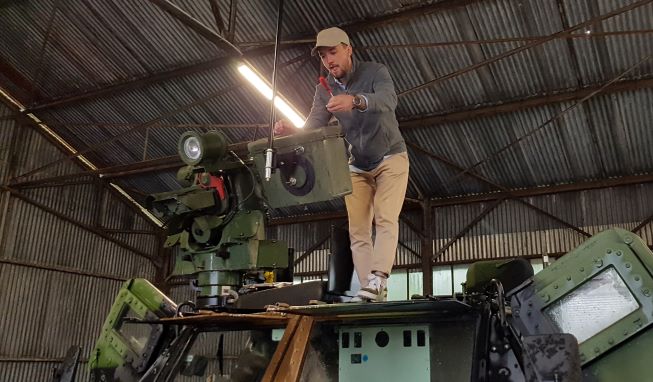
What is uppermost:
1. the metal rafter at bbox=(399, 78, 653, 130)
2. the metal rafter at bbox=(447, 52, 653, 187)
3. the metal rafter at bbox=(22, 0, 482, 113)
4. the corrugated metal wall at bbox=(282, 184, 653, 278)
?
the metal rafter at bbox=(22, 0, 482, 113)

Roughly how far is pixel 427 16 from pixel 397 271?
289 inches

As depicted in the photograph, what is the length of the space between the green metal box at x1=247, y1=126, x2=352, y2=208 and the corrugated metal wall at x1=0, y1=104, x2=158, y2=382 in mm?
13528

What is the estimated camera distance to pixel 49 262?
1617cm

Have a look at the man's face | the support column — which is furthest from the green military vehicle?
the support column

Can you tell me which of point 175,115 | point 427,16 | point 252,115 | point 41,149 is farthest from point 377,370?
point 41,149

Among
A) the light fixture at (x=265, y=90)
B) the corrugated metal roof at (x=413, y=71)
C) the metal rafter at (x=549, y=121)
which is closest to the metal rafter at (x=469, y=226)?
the corrugated metal roof at (x=413, y=71)

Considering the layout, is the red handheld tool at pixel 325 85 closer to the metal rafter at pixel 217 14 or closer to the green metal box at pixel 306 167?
the green metal box at pixel 306 167

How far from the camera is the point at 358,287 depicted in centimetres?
424

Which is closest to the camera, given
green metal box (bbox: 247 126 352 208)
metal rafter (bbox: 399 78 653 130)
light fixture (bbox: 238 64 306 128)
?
green metal box (bbox: 247 126 352 208)

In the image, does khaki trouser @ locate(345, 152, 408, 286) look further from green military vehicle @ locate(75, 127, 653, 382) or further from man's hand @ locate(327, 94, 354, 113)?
man's hand @ locate(327, 94, 354, 113)

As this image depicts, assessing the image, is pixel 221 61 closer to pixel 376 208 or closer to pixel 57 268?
pixel 57 268

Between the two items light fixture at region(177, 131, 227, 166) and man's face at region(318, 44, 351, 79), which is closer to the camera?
man's face at region(318, 44, 351, 79)

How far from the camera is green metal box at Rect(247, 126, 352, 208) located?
12.5ft

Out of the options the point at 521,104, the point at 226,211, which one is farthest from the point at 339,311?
the point at 521,104
